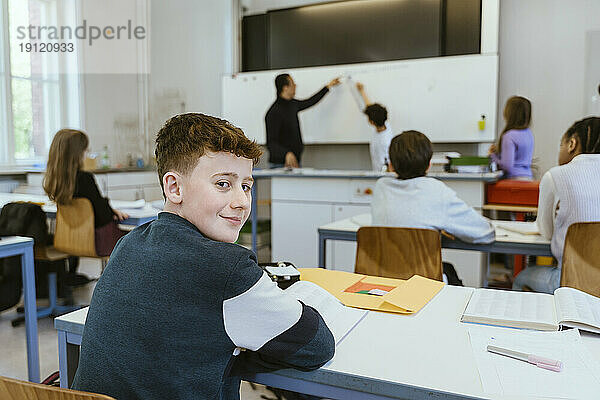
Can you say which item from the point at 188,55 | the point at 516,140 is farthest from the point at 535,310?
the point at 188,55

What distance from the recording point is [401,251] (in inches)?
84.1

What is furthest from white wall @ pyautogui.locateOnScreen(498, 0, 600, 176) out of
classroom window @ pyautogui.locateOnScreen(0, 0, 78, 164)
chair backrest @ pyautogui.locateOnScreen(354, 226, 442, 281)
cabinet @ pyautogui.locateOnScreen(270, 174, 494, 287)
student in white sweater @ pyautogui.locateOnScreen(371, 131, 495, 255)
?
classroom window @ pyautogui.locateOnScreen(0, 0, 78, 164)

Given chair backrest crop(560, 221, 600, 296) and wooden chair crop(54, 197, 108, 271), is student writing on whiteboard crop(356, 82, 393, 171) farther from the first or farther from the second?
chair backrest crop(560, 221, 600, 296)

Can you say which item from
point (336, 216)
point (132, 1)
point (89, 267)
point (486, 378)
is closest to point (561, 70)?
point (336, 216)

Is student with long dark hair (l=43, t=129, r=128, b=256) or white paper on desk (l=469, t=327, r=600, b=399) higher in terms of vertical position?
student with long dark hair (l=43, t=129, r=128, b=256)

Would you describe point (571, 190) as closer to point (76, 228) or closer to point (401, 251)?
point (401, 251)

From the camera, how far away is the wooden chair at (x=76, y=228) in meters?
3.24

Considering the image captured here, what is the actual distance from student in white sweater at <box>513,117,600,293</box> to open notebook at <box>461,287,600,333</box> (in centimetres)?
91

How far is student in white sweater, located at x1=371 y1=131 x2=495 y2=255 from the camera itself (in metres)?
2.30

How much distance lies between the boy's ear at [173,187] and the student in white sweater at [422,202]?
4.79 ft

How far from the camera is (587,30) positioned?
5.64 m

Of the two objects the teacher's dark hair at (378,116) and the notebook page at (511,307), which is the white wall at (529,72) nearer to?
the teacher's dark hair at (378,116)

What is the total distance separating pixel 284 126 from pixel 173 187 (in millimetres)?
4616

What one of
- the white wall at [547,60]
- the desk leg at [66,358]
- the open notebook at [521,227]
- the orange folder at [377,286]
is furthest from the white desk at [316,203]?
the desk leg at [66,358]
